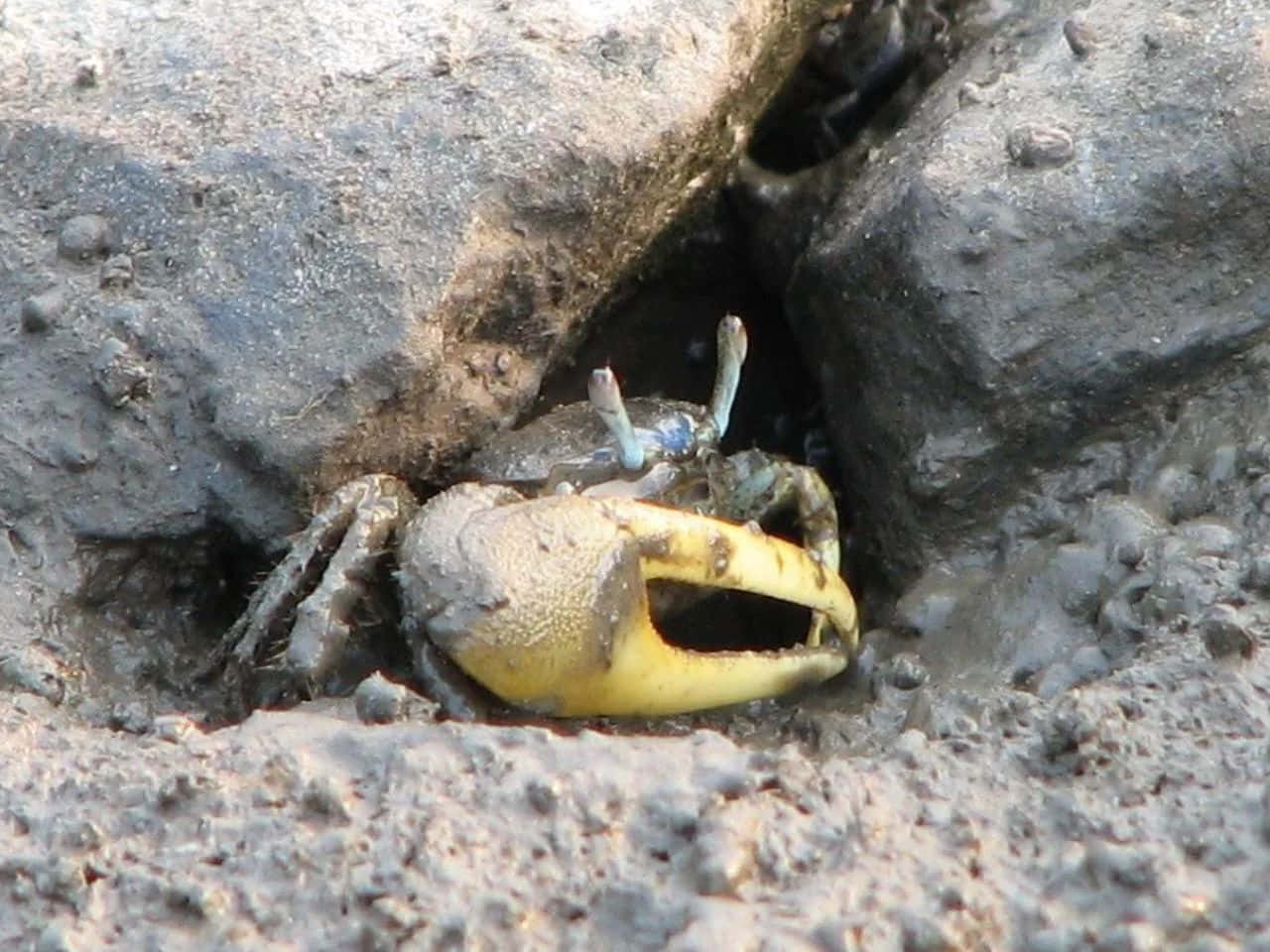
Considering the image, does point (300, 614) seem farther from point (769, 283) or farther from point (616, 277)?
point (769, 283)

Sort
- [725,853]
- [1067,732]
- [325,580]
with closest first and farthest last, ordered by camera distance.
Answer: [725,853] < [1067,732] < [325,580]

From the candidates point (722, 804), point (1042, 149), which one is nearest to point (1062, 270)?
point (1042, 149)

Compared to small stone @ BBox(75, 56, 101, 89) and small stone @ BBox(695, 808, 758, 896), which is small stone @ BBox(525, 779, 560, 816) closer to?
small stone @ BBox(695, 808, 758, 896)

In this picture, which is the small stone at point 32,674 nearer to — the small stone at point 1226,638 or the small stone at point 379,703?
the small stone at point 379,703

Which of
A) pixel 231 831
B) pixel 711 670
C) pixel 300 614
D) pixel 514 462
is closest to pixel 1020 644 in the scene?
pixel 711 670

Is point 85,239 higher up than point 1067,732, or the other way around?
point 85,239

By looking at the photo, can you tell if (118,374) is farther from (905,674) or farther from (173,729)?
(905,674)
